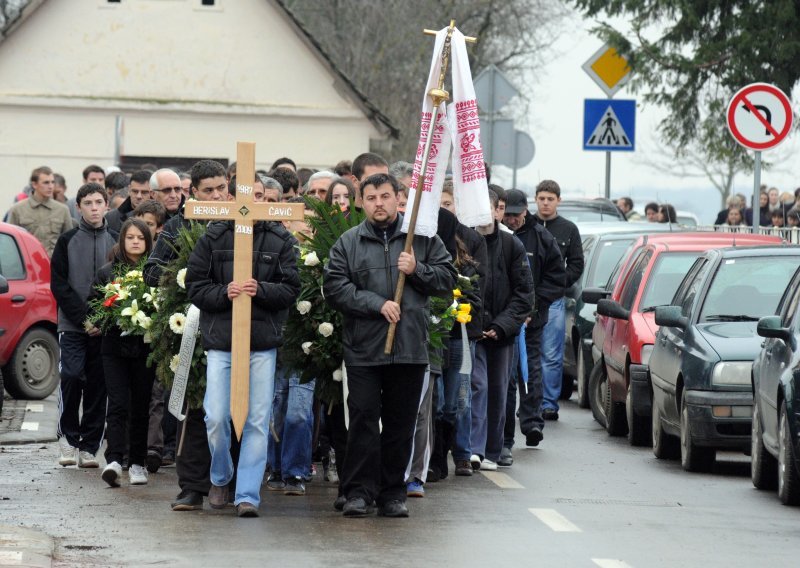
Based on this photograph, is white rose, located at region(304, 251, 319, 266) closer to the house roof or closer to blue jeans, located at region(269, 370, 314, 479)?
blue jeans, located at region(269, 370, 314, 479)

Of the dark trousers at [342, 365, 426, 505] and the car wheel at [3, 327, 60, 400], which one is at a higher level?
the dark trousers at [342, 365, 426, 505]

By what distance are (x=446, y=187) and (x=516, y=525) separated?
2.82 meters

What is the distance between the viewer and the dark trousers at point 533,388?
15617 millimetres

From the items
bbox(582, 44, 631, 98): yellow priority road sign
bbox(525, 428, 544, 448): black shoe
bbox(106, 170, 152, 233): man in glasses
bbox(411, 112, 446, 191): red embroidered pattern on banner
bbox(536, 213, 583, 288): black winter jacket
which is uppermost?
bbox(582, 44, 631, 98): yellow priority road sign

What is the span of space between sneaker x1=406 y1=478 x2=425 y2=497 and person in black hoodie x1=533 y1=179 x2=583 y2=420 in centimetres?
533

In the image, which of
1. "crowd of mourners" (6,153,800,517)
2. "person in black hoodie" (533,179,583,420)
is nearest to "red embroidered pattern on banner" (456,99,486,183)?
"crowd of mourners" (6,153,800,517)

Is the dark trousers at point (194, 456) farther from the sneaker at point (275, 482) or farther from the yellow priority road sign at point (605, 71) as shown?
the yellow priority road sign at point (605, 71)

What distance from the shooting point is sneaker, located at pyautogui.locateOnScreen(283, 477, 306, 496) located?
1234 centimetres

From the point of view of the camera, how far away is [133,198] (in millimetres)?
16250

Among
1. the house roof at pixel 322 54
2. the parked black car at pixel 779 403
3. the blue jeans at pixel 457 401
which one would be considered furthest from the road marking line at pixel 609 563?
the house roof at pixel 322 54

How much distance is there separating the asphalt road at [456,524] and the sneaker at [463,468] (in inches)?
6.8

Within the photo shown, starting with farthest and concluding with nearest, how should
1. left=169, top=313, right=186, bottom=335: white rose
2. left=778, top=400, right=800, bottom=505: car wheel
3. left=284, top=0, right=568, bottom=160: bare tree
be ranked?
left=284, top=0, right=568, bottom=160: bare tree
left=778, top=400, right=800, bottom=505: car wheel
left=169, top=313, right=186, bottom=335: white rose

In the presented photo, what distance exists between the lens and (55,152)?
1608 inches

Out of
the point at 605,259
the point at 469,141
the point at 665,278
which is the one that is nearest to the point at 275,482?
the point at 469,141
